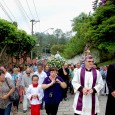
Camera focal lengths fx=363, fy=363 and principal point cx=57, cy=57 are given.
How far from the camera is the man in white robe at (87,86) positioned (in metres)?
6.90

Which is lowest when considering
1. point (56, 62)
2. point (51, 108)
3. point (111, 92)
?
point (51, 108)

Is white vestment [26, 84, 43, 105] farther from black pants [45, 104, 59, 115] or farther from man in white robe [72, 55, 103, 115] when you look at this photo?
man in white robe [72, 55, 103, 115]

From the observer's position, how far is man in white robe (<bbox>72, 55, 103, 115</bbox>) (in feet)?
22.6

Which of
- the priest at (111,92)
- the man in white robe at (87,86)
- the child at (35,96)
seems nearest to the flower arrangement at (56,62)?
the child at (35,96)

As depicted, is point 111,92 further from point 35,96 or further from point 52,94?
point 35,96

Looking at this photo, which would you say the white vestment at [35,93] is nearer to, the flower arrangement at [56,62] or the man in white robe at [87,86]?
the flower arrangement at [56,62]

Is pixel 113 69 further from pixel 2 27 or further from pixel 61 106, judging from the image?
pixel 2 27

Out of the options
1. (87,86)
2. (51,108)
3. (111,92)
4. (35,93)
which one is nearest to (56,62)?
(35,93)

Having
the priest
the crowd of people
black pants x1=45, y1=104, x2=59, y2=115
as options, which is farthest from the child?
the priest

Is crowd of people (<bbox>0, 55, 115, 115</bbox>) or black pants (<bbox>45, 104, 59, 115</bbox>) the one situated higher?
crowd of people (<bbox>0, 55, 115, 115</bbox>)

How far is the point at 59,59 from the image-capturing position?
11617mm

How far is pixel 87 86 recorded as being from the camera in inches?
274

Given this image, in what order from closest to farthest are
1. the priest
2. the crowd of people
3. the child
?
the priest < the crowd of people < the child

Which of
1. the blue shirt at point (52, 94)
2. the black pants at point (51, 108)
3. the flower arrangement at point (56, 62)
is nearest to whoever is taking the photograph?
the blue shirt at point (52, 94)
